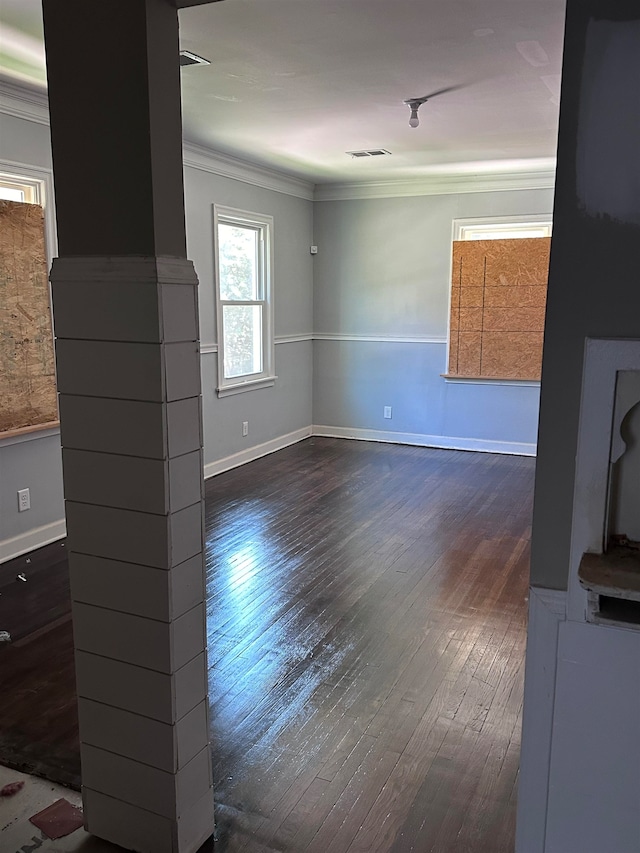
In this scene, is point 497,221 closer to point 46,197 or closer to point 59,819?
point 46,197

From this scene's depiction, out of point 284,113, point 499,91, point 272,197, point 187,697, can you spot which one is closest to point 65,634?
point 187,697

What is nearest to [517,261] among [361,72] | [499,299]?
[499,299]

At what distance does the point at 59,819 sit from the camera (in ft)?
6.44

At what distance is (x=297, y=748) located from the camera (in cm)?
229

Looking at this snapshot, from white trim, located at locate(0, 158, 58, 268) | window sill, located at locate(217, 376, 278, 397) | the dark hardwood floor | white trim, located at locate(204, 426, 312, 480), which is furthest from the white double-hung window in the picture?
white trim, located at locate(0, 158, 58, 268)

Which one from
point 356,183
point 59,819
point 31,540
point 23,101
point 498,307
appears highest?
point 356,183

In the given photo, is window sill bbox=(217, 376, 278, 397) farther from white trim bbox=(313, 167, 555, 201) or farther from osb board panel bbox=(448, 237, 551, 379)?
white trim bbox=(313, 167, 555, 201)

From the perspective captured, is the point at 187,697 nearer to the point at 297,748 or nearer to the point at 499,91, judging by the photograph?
the point at 297,748

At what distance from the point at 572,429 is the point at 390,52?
97.8 inches

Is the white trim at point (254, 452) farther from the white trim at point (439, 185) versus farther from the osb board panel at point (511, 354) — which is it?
the white trim at point (439, 185)

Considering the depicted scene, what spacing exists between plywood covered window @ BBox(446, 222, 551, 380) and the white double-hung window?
1799 mm

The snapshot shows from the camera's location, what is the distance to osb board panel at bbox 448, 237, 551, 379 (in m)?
6.14

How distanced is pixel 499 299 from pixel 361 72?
11.0 ft

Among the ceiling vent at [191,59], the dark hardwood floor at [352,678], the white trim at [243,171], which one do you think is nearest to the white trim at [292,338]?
the white trim at [243,171]
